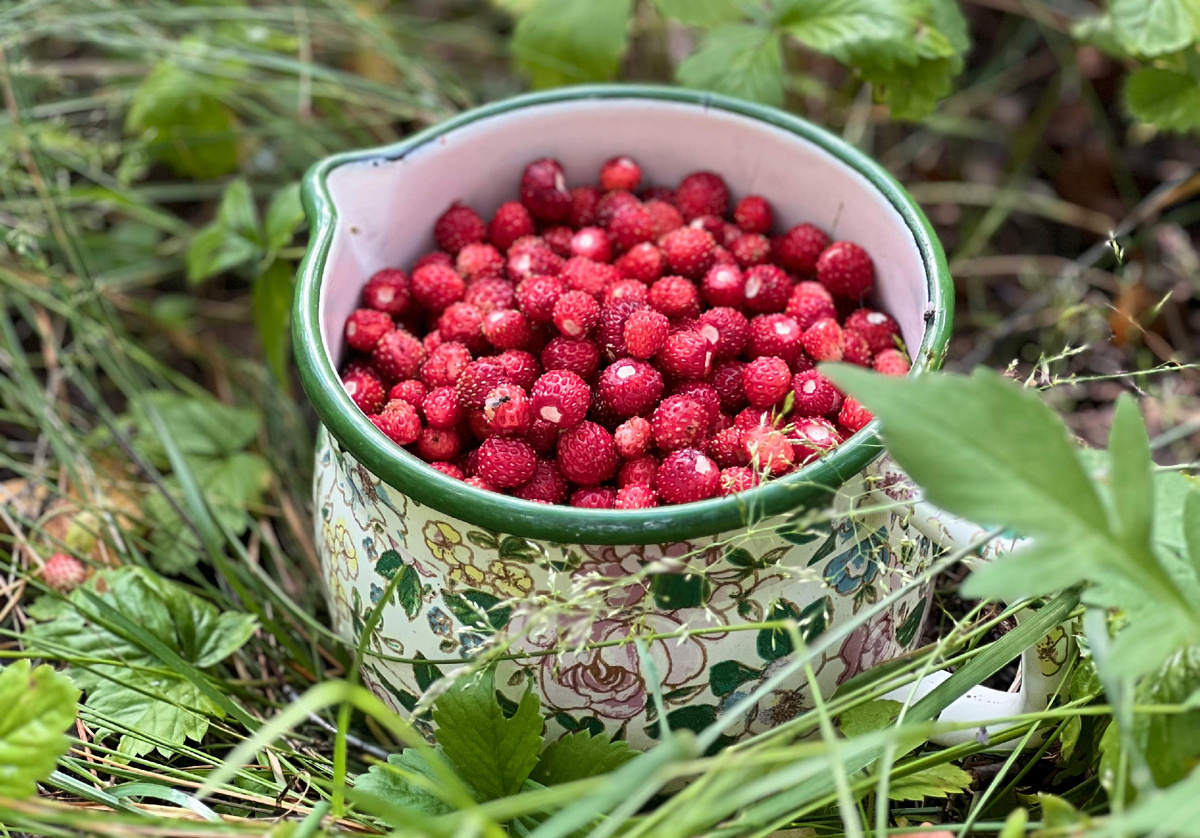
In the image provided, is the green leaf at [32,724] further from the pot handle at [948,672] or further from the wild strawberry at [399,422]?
the pot handle at [948,672]

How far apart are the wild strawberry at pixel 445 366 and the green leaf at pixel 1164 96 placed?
84 centimetres

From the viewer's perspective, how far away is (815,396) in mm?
917

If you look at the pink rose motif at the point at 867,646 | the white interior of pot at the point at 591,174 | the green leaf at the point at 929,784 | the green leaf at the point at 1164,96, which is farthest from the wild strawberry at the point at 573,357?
the green leaf at the point at 1164,96

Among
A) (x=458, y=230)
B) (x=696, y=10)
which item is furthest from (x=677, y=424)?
(x=696, y=10)

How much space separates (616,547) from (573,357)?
0.22 metres

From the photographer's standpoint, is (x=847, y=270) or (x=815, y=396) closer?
(x=815, y=396)

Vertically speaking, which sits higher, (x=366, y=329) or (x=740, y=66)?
(x=740, y=66)

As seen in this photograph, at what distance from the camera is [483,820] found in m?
0.58

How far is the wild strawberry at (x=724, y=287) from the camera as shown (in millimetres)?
1021

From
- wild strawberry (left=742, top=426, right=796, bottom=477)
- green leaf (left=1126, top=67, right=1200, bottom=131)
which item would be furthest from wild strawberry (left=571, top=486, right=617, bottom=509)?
green leaf (left=1126, top=67, right=1200, bottom=131)

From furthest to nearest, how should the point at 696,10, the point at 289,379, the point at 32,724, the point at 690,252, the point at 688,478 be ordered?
→ the point at 289,379, the point at 696,10, the point at 690,252, the point at 688,478, the point at 32,724

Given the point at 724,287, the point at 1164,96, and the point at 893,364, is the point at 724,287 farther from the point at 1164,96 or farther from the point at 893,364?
the point at 1164,96

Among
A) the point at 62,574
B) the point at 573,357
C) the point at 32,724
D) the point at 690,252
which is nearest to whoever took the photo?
the point at 32,724

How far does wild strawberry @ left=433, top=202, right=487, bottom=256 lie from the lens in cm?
112
